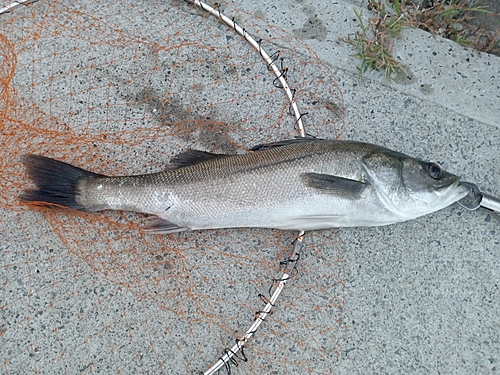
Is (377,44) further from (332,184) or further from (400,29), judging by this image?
(332,184)

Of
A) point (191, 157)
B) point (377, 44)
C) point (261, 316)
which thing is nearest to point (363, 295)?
point (261, 316)

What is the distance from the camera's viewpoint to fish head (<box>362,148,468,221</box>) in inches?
114

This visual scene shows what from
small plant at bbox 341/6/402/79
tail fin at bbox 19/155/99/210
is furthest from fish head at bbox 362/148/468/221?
tail fin at bbox 19/155/99/210

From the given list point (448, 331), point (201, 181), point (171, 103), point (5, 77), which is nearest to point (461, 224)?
point (448, 331)

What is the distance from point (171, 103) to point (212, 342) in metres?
1.87

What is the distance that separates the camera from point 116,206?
3.01 meters

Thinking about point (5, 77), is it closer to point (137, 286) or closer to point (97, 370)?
point (137, 286)

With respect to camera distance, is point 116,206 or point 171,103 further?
point 171,103

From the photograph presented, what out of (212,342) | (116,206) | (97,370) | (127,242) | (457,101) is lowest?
(97,370)

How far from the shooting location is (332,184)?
283 cm

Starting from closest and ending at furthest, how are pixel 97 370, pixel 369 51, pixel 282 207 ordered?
pixel 282 207 → pixel 97 370 → pixel 369 51

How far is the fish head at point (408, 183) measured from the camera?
290cm

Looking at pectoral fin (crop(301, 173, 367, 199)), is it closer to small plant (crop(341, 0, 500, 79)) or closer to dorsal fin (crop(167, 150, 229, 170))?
dorsal fin (crop(167, 150, 229, 170))

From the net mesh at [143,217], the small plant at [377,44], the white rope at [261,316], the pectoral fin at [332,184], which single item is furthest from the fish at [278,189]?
the small plant at [377,44]
